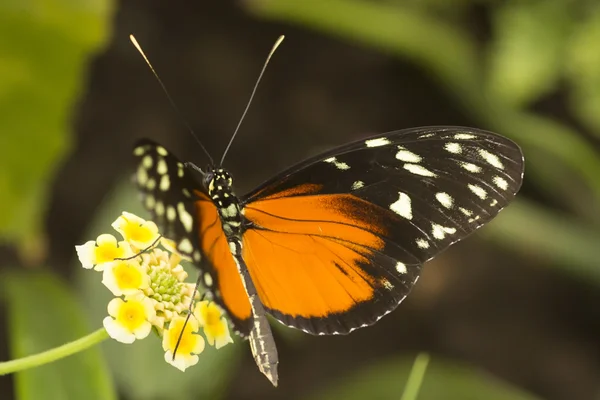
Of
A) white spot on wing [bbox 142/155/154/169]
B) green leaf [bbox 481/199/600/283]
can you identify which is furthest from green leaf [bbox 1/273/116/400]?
green leaf [bbox 481/199/600/283]

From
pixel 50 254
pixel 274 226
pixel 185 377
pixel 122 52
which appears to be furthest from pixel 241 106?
pixel 274 226

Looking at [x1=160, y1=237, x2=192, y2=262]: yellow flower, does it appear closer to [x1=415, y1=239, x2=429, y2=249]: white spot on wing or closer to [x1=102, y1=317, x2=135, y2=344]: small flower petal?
[x1=102, y1=317, x2=135, y2=344]: small flower petal

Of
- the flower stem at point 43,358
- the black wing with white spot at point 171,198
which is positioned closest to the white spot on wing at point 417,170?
the black wing with white spot at point 171,198

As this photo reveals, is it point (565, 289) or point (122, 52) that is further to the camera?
point (565, 289)

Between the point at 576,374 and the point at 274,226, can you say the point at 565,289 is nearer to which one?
the point at 576,374

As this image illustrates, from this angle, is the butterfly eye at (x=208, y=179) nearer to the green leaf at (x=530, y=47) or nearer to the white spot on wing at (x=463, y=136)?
the white spot on wing at (x=463, y=136)

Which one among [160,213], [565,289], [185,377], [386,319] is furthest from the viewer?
[565,289]

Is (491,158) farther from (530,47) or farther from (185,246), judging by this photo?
(530,47)

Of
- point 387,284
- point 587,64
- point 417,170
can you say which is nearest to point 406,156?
point 417,170
